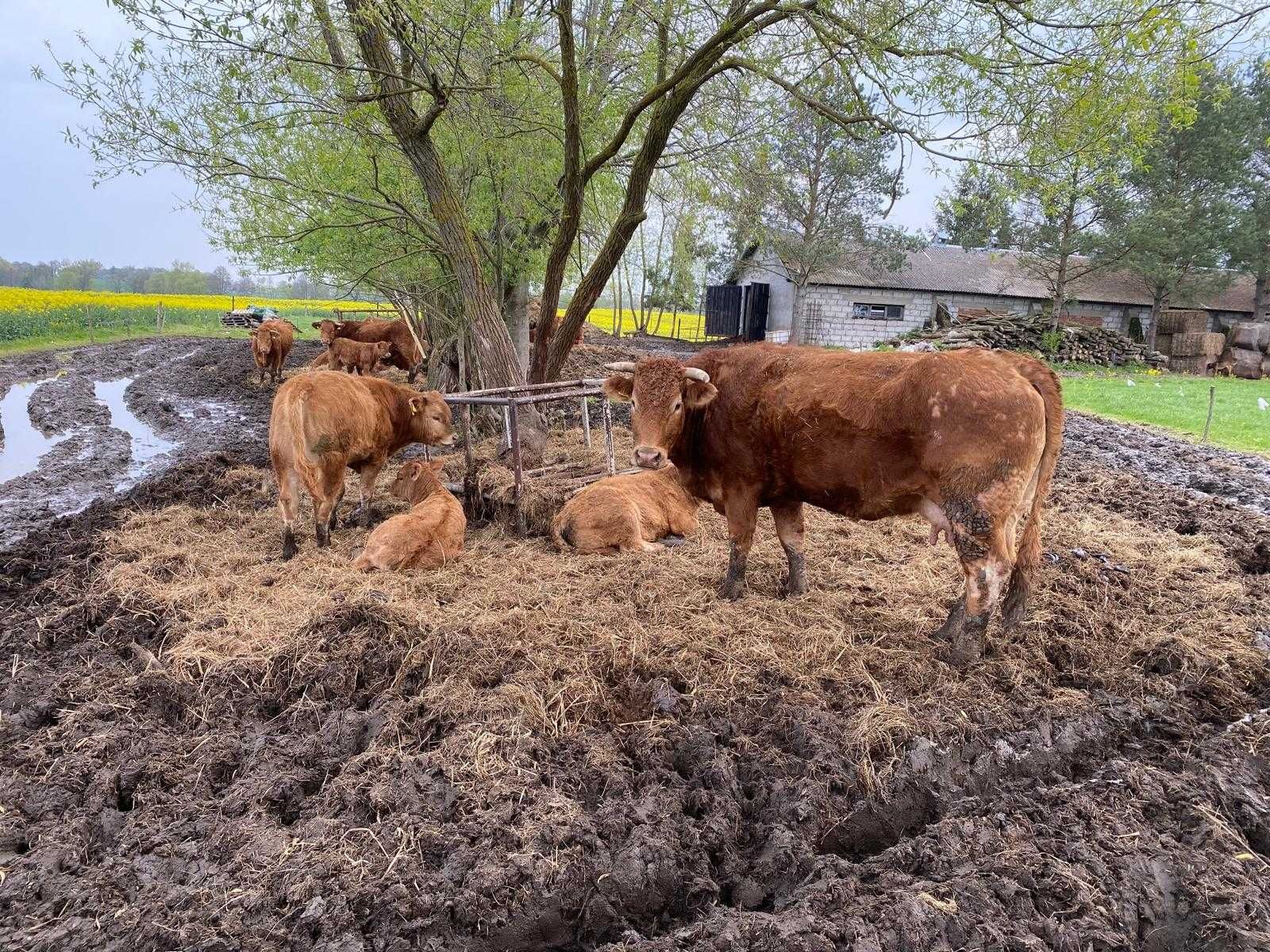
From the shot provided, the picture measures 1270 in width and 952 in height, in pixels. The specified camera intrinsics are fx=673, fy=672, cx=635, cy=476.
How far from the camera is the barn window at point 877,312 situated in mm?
34781

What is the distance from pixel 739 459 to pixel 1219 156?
3563 cm

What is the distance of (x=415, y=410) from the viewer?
332 inches

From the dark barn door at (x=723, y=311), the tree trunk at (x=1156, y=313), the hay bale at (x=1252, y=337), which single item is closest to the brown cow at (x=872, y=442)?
the hay bale at (x=1252, y=337)

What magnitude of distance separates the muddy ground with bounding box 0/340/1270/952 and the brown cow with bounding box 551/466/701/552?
1.52 metres

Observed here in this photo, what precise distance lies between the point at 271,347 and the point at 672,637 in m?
18.7

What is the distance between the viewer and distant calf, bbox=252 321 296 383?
19.1 m

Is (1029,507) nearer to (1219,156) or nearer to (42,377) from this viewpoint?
(42,377)

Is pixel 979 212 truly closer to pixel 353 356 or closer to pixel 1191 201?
pixel 1191 201

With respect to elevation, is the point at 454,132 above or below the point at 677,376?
above

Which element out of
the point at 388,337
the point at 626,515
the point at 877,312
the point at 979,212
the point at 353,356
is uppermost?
the point at 979,212

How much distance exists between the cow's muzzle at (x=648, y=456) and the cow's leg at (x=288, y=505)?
3.73 meters

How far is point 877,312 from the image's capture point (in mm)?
34906

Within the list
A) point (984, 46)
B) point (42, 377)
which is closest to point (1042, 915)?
point (984, 46)

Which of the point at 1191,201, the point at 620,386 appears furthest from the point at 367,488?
the point at 1191,201
